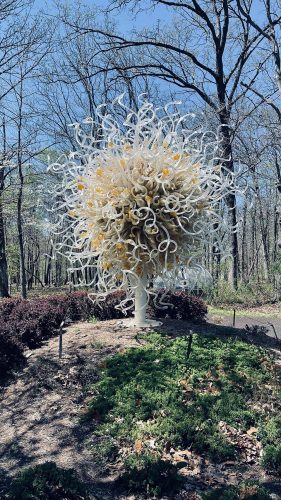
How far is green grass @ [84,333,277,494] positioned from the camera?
11.3 ft

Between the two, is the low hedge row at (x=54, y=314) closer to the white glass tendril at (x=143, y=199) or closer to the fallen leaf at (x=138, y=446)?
the white glass tendril at (x=143, y=199)

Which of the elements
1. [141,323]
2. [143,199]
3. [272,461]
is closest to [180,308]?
[141,323]

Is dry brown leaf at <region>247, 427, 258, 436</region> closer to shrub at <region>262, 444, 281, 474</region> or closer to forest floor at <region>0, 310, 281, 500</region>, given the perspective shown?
forest floor at <region>0, 310, 281, 500</region>

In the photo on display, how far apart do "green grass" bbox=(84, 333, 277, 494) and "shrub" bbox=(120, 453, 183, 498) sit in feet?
0.06

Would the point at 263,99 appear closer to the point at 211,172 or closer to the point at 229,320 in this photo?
the point at 229,320

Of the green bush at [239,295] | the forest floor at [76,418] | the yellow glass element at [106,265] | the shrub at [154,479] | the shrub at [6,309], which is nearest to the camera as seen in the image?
the shrub at [154,479]

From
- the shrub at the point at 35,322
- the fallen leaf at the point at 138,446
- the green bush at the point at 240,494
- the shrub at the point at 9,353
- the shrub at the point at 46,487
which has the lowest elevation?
the fallen leaf at the point at 138,446

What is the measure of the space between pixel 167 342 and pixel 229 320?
5440 millimetres

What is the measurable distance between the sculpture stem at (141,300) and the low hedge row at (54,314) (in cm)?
23

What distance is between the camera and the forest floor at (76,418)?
124 inches

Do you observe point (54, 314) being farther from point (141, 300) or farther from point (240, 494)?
point (240, 494)

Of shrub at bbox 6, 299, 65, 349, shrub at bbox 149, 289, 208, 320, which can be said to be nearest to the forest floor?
shrub at bbox 6, 299, 65, 349

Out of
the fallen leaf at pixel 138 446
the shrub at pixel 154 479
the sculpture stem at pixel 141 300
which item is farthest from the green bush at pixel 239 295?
the shrub at pixel 154 479

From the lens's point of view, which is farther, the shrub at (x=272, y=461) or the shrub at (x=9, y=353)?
the shrub at (x=9, y=353)
